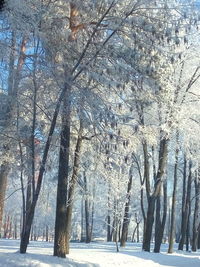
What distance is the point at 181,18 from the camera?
11.6m

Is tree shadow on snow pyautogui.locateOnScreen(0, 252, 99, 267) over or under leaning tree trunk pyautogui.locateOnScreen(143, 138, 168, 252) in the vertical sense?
under

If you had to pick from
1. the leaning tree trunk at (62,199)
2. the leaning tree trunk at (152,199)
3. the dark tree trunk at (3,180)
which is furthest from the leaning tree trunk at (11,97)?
the leaning tree trunk at (152,199)

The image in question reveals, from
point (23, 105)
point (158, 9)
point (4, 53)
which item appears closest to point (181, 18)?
point (158, 9)

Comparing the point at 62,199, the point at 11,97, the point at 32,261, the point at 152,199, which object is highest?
the point at 11,97

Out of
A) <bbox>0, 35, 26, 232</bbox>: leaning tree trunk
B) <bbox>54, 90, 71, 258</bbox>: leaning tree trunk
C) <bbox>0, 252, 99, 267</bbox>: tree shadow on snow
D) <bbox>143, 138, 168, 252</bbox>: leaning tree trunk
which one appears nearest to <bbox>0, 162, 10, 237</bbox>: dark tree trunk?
<bbox>0, 35, 26, 232</bbox>: leaning tree trunk

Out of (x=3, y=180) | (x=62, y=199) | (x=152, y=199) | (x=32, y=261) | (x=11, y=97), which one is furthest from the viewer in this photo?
(x=152, y=199)

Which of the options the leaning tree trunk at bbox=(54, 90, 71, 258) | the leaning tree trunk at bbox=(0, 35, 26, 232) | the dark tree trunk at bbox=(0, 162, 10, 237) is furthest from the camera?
the dark tree trunk at bbox=(0, 162, 10, 237)

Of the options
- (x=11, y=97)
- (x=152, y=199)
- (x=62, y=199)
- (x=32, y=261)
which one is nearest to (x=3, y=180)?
(x=11, y=97)

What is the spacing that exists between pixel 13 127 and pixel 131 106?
14.9 ft

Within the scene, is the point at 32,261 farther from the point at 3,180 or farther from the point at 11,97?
the point at 3,180

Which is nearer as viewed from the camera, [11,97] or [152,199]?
[11,97]

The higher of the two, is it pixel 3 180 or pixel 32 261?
pixel 3 180

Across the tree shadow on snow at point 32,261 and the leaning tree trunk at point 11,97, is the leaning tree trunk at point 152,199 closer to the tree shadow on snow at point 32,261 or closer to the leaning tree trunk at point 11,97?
the leaning tree trunk at point 11,97

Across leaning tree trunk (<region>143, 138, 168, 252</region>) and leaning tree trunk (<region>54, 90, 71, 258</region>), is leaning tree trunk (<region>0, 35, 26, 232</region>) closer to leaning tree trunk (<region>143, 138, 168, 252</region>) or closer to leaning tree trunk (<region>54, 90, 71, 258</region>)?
leaning tree trunk (<region>54, 90, 71, 258</region>)
